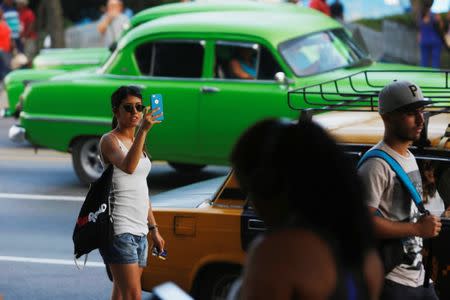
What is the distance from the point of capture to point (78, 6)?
34.1 meters

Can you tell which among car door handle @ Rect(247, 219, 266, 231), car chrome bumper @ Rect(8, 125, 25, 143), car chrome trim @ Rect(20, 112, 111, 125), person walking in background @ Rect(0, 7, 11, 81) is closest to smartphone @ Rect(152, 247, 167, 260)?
car door handle @ Rect(247, 219, 266, 231)

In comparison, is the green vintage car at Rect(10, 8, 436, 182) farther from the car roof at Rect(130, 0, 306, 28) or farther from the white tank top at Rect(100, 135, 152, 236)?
the white tank top at Rect(100, 135, 152, 236)

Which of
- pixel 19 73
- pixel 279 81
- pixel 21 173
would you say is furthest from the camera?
pixel 19 73

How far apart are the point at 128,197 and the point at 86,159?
654 centimetres

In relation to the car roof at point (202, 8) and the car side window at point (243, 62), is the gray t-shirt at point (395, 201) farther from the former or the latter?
the car roof at point (202, 8)

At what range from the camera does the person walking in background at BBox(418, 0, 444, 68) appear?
2114cm

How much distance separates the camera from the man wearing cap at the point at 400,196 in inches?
196

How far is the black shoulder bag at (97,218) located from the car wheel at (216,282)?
693 millimetres

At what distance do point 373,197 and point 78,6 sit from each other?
29.8 m

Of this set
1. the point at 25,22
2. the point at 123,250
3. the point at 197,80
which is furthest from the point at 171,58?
the point at 25,22

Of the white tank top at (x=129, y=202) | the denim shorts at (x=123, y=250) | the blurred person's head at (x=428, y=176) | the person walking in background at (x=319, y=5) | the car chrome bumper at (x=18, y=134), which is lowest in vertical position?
the car chrome bumper at (x=18, y=134)

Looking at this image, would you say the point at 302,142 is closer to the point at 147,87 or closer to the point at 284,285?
the point at 284,285

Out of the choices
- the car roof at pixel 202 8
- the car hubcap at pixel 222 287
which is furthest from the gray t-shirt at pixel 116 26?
the car hubcap at pixel 222 287

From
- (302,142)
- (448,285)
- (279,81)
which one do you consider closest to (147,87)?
(279,81)
